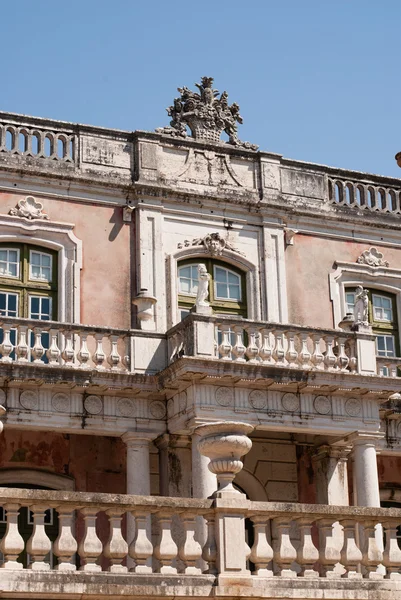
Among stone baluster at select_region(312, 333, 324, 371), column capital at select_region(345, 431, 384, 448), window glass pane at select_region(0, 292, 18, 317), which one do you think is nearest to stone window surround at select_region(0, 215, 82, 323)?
window glass pane at select_region(0, 292, 18, 317)

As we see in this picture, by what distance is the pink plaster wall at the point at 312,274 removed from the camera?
21.1 m

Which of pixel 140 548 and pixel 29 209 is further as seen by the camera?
pixel 29 209

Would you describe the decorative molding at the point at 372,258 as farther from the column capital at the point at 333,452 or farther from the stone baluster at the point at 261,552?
the stone baluster at the point at 261,552

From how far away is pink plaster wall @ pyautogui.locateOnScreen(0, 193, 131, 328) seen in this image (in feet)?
63.9

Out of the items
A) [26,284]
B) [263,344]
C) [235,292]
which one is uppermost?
[235,292]

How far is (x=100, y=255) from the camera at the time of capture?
19828 mm

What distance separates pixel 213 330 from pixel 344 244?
5.07 meters

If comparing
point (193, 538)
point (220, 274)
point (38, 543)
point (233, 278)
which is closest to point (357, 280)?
point (233, 278)

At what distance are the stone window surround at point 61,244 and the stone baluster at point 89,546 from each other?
9020 millimetres

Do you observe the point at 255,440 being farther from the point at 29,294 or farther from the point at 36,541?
the point at 36,541

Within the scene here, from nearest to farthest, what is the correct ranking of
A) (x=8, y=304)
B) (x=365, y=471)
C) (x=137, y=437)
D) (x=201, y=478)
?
(x=201, y=478), (x=137, y=437), (x=365, y=471), (x=8, y=304)

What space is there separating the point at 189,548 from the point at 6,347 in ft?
24.8

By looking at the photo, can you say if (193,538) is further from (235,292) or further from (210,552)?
(235,292)

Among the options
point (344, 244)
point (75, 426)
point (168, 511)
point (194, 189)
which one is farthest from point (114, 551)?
point (344, 244)
